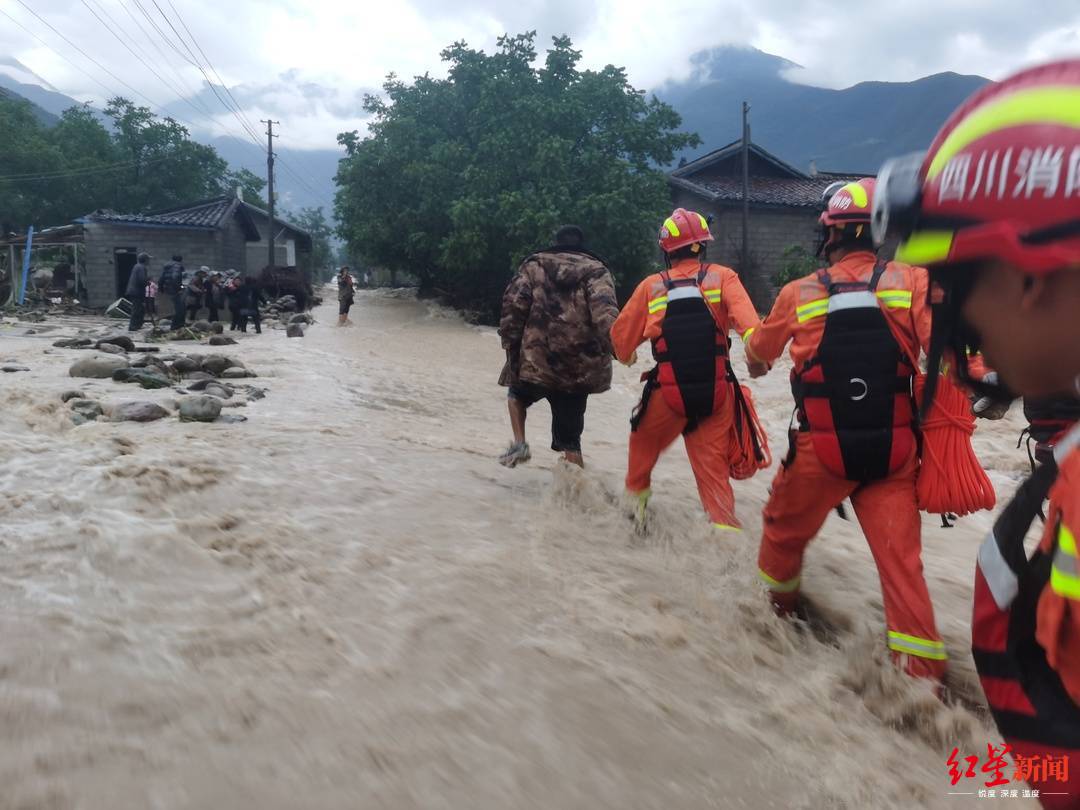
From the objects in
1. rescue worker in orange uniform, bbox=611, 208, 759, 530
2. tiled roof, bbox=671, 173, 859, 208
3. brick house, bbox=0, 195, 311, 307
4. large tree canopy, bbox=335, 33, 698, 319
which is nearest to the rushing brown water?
rescue worker in orange uniform, bbox=611, 208, 759, 530

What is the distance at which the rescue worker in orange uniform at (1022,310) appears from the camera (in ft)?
3.32

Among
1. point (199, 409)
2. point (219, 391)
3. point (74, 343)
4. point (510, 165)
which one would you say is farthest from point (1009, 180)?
point (510, 165)

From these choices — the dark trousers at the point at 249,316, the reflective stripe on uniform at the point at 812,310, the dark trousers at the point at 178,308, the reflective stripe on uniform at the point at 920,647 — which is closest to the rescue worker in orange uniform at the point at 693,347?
the reflective stripe on uniform at the point at 812,310

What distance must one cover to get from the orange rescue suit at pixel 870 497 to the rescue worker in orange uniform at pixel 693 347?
736mm

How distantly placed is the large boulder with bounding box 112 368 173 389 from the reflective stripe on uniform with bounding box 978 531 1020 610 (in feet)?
26.8

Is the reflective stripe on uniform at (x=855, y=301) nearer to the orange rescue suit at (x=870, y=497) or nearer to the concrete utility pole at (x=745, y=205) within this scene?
the orange rescue suit at (x=870, y=497)

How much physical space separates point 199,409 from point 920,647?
5249mm

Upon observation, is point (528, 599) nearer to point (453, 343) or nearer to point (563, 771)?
point (563, 771)

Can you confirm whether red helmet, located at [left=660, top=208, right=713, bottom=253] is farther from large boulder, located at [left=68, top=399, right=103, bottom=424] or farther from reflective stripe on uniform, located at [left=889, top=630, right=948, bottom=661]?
large boulder, located at [left=68, top=399, right=103, bottom=424]

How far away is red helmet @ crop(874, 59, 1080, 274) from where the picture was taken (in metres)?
1.01

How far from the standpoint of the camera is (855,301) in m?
2.75

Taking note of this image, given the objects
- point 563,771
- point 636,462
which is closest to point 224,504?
point 636,462

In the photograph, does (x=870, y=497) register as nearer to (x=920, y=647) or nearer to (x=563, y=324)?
(x=920, y=647)

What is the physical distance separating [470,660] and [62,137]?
44.7m
